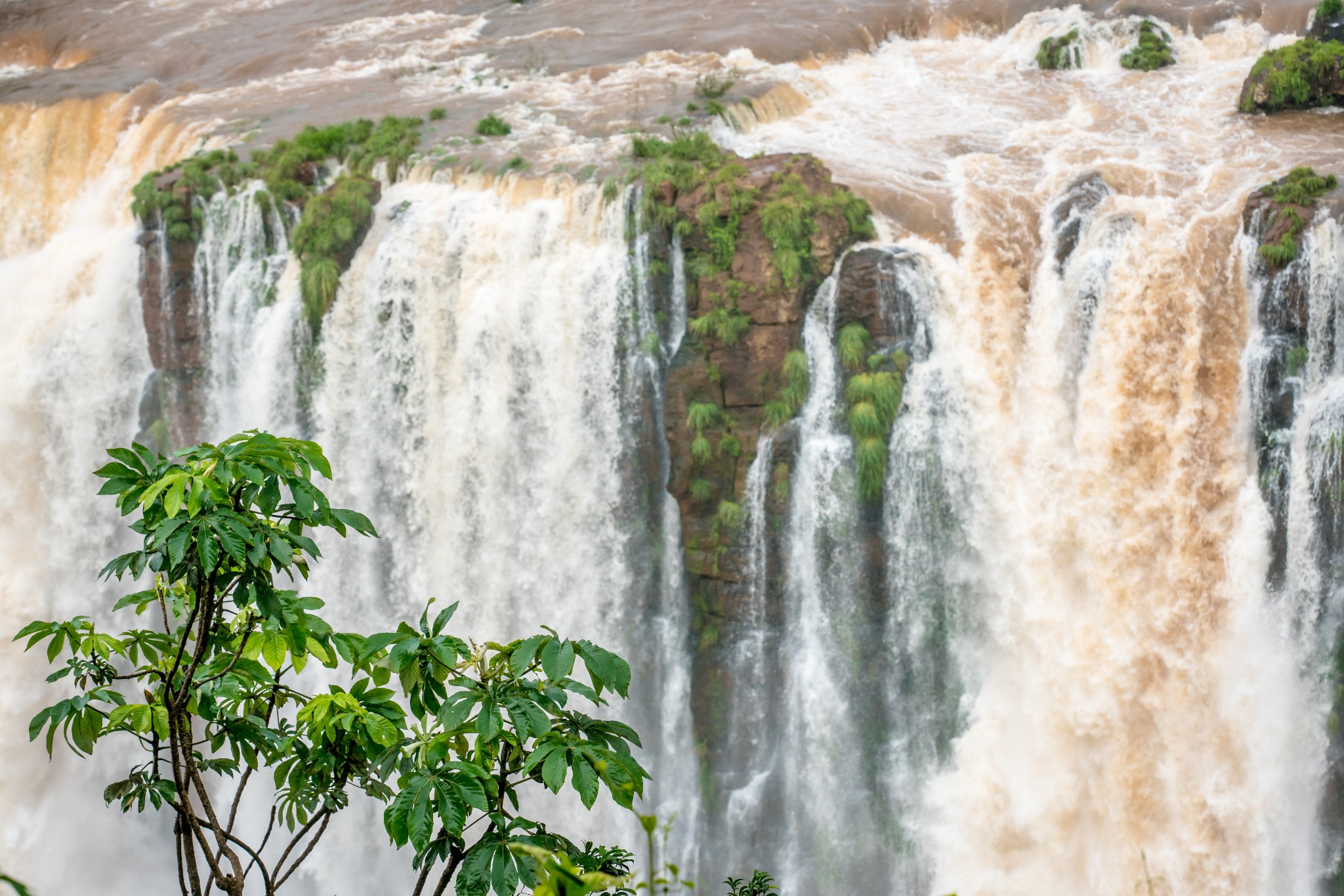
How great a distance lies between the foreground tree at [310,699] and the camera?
3.86m

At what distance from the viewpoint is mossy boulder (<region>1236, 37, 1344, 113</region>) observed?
17.4m

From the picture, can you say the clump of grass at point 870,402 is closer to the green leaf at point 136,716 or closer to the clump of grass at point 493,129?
the clump of grass at point 493,129

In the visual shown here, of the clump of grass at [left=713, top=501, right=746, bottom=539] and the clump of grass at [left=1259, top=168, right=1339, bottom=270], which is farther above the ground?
the clump of grass at [left=1259, top=168, right=1339, bottom=270]

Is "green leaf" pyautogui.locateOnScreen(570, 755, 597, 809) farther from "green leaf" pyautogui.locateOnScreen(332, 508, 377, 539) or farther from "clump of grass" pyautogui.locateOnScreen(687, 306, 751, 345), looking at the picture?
"clump of grass" pyautogui.locateOnScreen(687, 306, 751, 345)

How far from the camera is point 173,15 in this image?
2770 centimetres

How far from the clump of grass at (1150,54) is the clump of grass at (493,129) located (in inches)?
390

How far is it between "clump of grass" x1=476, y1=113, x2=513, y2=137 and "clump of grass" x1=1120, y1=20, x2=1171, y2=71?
9.90 meters

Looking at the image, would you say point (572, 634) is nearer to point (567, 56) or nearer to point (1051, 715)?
point (1051, 715)

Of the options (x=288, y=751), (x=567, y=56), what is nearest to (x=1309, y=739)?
(x=288, y=751)

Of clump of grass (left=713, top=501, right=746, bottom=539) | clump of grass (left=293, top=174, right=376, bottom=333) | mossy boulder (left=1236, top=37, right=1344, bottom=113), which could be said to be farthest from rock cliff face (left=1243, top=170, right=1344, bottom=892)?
clump of grass (left=293, top=174, right=376, bottom=333)

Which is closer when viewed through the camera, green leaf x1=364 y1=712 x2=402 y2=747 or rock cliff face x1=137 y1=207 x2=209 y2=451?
green leaf x1=364 y1=712 x2=402 y2=747

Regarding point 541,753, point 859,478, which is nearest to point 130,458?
point 541,753

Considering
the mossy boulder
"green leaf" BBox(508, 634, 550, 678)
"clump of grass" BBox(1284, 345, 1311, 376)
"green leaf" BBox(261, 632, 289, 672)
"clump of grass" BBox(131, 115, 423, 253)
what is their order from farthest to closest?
"clump of grass" BBox(131, 115, 423, 253) < the mossy boulder < "clump of grass" BBox(1284, 345, 1311, 376) < "green leaf" BBox(261, 632, 289, 672) < "green leaf" BBox(508, 634, 550, 678)

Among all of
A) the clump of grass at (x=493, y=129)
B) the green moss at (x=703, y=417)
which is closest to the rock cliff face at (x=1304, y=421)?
the green moss at (x=703, y=417)
